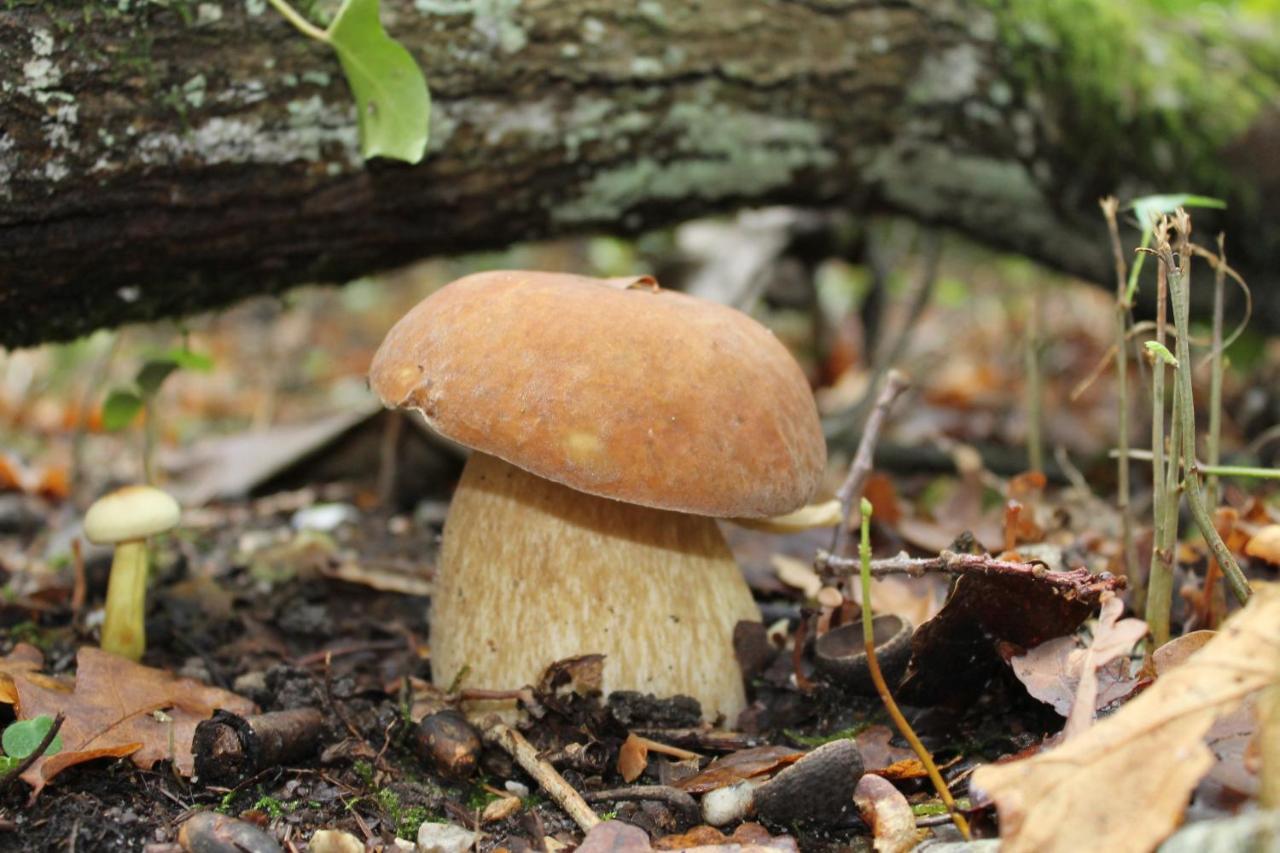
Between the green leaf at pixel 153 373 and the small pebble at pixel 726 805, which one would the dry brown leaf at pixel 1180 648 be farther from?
the green leaf at pixel 153 373

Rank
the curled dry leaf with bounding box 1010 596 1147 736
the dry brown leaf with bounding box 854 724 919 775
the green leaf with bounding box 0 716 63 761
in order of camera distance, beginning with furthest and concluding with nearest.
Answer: the dry brown leaf with bounding box 854 724 919 775, the green leaf with bounding box 0 716 63 761, the curled dry leaf with bounding box 1010 596 1147 736

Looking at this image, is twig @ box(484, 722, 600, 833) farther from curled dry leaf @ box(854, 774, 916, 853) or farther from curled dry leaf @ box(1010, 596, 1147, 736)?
curled dry leaf @ box(1010, 596, 1147, 736)

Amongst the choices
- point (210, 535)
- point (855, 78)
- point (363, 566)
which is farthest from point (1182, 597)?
point (210, 535)

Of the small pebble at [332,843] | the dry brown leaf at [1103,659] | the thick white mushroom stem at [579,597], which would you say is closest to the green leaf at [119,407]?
the thick white mushroom stem at [579,597]

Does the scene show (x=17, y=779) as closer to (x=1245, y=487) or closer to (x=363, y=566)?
(x=363, y=566)

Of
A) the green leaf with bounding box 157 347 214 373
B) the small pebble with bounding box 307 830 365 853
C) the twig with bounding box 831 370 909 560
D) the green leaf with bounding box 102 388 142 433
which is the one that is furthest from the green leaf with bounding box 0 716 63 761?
the twig with bounding box 831 370 909 560

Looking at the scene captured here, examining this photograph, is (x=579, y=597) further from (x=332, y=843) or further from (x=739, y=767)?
(x=332, y=843)
